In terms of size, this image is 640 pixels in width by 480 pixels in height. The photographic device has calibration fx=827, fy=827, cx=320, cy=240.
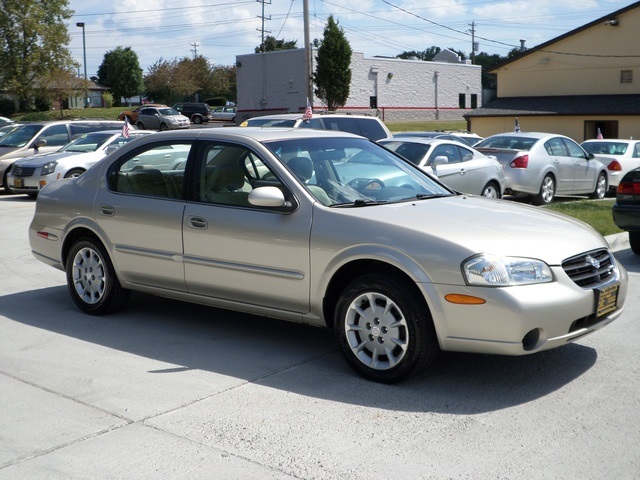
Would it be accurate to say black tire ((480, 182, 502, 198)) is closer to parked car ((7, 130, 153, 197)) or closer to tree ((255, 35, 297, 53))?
parked car ((7, 130, 153, 197))

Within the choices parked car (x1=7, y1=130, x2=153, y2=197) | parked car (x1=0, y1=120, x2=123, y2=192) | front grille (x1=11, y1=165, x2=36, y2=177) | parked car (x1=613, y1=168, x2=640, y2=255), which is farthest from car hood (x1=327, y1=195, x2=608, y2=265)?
parked car (x1=0, y1=120, x2=123, y2=192)

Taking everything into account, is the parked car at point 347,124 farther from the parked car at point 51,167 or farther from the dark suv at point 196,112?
the dark suv at point 196,112

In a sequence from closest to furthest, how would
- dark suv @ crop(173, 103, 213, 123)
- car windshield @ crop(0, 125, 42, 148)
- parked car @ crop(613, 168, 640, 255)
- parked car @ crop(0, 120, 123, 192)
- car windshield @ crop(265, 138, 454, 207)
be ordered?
car windshield @ crop(265, 138, 454, 207), parked car @ crop(613, 168, 640, 255), parked car @ crop(0, 120, 123, 192), car windshield @ crop(0, 125, 42, 148), dark suv @ crop(173, 103, 213, 123)

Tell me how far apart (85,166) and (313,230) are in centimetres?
1327

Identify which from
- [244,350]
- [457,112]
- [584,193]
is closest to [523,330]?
[244,350]

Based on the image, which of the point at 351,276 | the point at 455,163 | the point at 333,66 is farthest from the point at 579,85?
the point at 351,276

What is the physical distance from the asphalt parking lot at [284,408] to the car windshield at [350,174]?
1.21 m

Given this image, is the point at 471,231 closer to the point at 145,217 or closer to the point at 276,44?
the point at 145,217

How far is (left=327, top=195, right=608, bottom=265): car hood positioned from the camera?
5203 mm

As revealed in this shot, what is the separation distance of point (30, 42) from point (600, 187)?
46.9m

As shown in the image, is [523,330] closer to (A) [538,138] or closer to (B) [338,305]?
(B) [338,305]

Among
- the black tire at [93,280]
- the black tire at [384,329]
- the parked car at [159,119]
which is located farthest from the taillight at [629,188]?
the parked car at [159,119]

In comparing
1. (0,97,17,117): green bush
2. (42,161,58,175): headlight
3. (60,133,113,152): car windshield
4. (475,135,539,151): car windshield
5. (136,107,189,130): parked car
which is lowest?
(42,161,58,175): headlight

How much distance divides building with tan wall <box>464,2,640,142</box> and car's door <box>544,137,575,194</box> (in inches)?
952
